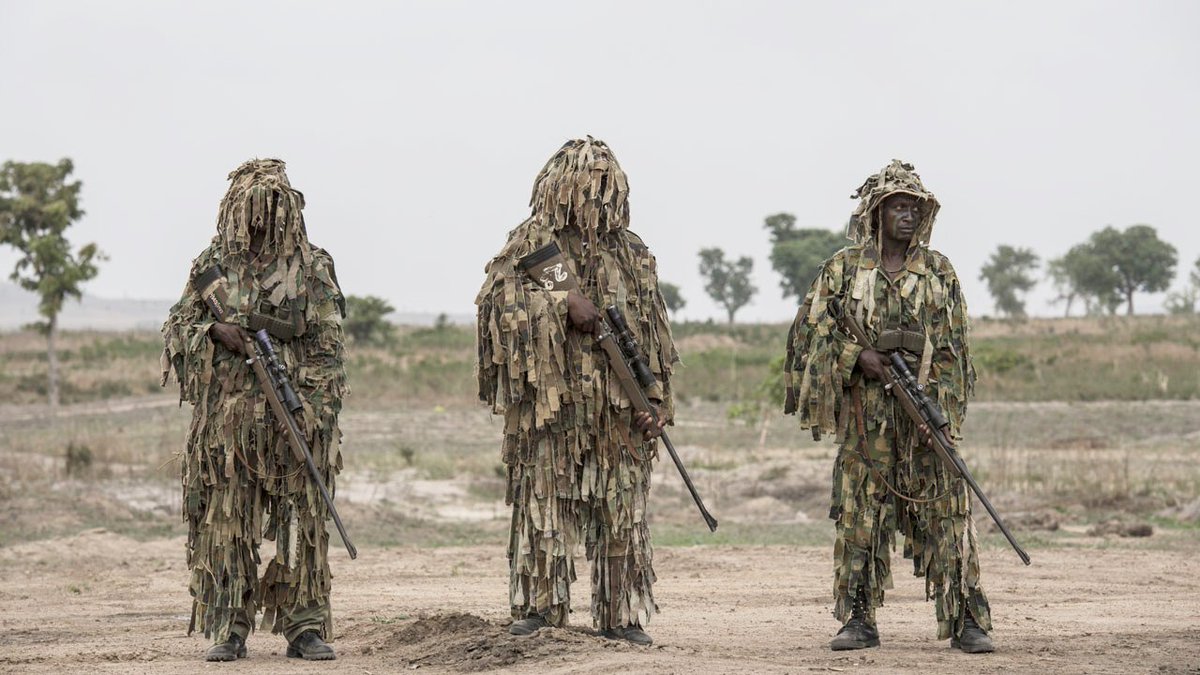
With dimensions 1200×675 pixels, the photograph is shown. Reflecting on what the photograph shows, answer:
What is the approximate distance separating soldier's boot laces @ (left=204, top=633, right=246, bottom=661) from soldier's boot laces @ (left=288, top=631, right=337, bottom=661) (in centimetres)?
26

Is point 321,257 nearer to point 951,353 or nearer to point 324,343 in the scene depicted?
point 324,343

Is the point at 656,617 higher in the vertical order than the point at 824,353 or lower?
lower

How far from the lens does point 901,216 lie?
8.91 m

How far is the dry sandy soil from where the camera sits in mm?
8367

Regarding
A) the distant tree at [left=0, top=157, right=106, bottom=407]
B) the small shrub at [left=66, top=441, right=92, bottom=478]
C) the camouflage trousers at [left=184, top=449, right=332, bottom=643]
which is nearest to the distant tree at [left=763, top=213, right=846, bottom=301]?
the distant tree at [left=0, top=157, right=106, bottom=407]

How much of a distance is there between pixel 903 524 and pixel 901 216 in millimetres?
1654

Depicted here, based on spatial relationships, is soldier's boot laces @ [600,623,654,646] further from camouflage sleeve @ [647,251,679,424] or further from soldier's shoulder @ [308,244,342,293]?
soldier's shoulder @ [308,244,342,293]

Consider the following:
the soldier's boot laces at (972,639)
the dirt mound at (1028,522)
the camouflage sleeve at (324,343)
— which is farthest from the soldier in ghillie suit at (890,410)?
the dirt mound at (1028,522)

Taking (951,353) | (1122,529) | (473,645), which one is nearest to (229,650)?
(473,645)

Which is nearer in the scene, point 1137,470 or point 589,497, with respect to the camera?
point 589,497

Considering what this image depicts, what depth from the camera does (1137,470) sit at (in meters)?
22.2

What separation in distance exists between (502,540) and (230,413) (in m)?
8.82

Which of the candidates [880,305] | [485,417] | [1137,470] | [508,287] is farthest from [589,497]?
[485,417]

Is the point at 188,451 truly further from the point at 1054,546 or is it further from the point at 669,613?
the point at 1054,546
